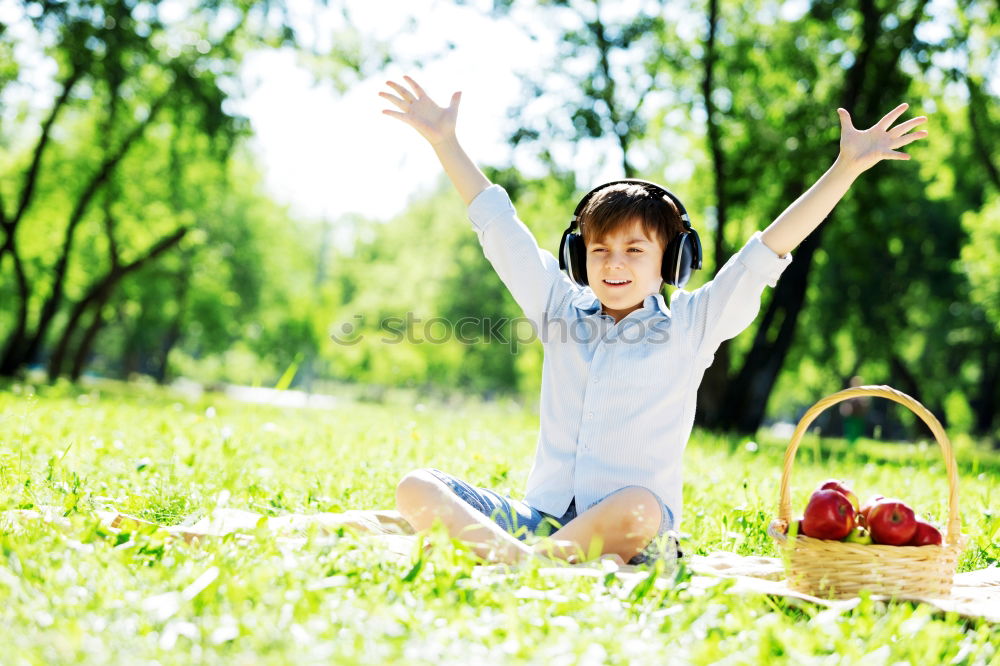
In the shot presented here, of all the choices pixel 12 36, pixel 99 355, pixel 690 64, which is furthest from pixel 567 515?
pixel 99 355

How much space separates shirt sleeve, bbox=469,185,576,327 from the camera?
363 centimetres

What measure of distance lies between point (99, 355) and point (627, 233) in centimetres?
6136

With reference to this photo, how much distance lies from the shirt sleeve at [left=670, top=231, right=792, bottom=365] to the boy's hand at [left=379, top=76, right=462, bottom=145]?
119 cm

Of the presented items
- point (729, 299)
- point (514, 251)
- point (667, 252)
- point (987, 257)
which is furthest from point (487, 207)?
point (987, 257)

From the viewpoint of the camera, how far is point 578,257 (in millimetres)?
3535

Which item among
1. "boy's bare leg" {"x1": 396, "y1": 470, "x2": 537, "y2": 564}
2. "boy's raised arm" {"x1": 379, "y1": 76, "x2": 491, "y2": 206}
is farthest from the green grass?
"boy's raised arm" {"x1": 379, "y1": 76, "x2": 491, "y2": 206}

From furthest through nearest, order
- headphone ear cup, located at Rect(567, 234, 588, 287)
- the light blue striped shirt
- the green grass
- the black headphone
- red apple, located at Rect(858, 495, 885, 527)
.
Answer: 1. headphone ear cup, located at Rect(567, 234, 588, 287)
2. the black headphone
3. the light blue striped shirt
4. red apple, located at Rect(858, 495, 885, 527)
5. the green grass

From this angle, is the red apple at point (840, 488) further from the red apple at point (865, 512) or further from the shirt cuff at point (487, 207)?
the shirt cuff at point (487, 207)

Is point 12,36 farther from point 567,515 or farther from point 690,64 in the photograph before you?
point 567,515

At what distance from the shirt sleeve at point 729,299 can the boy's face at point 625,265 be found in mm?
159

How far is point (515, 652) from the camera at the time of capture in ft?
6.59

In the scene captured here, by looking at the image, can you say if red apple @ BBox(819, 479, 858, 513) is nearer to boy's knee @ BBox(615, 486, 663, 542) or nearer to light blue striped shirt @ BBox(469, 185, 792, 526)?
light blue striped shirt @ BBox(469, 185, 792, 526)

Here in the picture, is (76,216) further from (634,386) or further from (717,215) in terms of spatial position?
(634,386)

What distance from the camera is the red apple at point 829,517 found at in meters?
3.01
